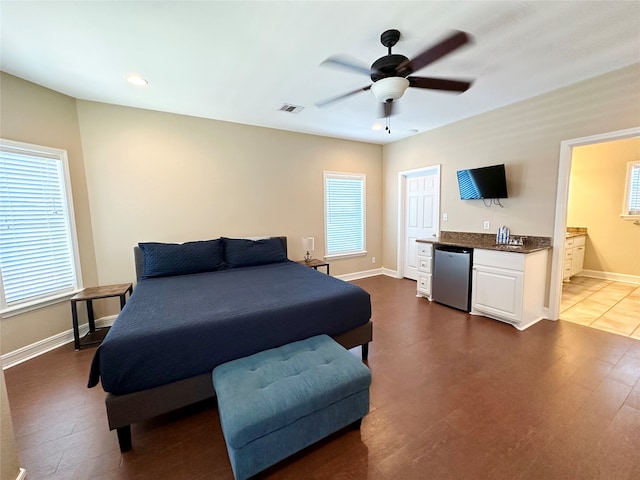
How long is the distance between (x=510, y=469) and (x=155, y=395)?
2.10 metres

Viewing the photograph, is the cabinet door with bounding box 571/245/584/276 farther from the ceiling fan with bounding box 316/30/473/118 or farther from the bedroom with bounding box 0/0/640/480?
the ceiling fan with bounding box 316/30/473/118

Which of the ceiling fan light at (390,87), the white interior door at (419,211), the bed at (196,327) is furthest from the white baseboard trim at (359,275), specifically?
the ceiling fan light at (390,87)

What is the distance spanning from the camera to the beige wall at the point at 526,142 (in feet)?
8.87

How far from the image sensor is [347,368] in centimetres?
161

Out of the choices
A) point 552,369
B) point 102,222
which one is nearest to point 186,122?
point 102,222

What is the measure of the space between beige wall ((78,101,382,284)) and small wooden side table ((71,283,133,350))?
29 centimetres

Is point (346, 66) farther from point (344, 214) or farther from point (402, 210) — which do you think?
point (402, 210)

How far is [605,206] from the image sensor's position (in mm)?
4758

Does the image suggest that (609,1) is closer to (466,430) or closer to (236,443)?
(466,430)

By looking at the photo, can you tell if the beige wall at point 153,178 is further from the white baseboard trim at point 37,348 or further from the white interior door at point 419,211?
the white interior door at point 419,211

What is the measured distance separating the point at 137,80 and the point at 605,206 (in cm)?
754

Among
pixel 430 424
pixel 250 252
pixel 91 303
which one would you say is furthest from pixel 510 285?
pixel 91 303

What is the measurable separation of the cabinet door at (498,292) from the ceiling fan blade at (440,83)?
2.22 meters

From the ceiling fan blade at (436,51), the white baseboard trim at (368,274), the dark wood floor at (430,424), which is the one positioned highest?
the ceiling fan blade at (436,51)
